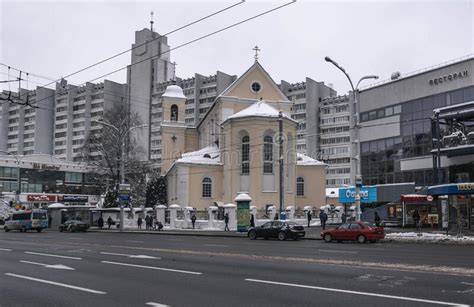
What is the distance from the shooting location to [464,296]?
31.2 feet

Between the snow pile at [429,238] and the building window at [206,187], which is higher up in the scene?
the building window at [206,187]

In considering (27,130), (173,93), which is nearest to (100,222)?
(173,93)

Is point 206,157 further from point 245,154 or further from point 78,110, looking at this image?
point 78,110

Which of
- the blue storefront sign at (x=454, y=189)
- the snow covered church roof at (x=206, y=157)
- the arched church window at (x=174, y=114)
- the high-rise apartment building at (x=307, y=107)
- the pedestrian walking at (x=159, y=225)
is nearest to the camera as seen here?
the blue storefront sign at (x=454, y=189)

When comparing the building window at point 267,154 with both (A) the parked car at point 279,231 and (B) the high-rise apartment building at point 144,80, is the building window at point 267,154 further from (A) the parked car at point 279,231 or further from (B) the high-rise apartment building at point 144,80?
(B) the high-rise apartment building at point 144,80

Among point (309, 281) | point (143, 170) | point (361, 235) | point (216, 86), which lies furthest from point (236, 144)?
point (216, 86)

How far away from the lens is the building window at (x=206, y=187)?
5916 centimetres

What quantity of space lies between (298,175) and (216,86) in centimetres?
6365

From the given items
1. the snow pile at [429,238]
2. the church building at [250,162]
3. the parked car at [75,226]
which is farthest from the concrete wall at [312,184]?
the snow pile at [429,238]

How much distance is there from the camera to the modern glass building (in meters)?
48.9

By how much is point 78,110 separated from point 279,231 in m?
112

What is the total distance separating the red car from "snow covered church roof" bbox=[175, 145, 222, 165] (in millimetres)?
30693

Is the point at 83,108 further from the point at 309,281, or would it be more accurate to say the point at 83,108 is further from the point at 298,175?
the point at 309,281

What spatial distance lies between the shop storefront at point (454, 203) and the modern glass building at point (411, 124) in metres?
7.29
